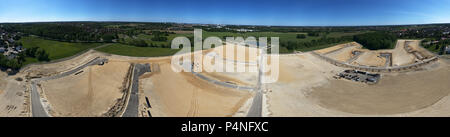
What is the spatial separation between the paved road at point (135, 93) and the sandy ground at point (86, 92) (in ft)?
5.01

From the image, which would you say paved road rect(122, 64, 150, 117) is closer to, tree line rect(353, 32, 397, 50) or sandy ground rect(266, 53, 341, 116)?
sandy ground rect(266, 53, 341, 116)

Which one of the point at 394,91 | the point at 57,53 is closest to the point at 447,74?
the point at 394,91

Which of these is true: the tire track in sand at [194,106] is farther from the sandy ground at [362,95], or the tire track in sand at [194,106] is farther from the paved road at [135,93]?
the sandy ground at [362,95]

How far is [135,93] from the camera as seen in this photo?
21.9 m

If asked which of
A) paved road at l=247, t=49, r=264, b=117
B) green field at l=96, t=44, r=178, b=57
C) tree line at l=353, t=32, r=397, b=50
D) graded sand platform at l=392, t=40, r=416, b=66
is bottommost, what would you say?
paved road at l=247, t=49, r=264, b=117

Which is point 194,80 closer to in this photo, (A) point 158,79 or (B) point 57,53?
(A) point 158,79

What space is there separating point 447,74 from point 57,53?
66257 millimetres

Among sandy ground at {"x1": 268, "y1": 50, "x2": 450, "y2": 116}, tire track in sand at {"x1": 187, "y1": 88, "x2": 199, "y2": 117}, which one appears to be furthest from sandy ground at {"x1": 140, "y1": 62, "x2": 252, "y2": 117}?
sandy ground at {"x1": 268, "y1": 50, "x2": 450, "y2": 116}

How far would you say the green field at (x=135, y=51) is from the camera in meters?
39.7

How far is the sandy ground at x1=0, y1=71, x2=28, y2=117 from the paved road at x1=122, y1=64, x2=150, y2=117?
963 centimetres

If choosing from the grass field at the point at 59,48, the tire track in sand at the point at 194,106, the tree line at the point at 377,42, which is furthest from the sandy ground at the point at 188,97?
the tree line at the point at 377,42

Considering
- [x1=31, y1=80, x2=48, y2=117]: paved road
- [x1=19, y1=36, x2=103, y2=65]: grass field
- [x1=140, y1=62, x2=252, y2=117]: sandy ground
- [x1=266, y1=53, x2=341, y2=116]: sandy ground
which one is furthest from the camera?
[x1=19, y1=36, x2=103, y2=65]: grass field

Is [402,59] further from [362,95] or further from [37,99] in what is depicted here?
[37,99]

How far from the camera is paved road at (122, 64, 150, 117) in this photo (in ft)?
58.7
